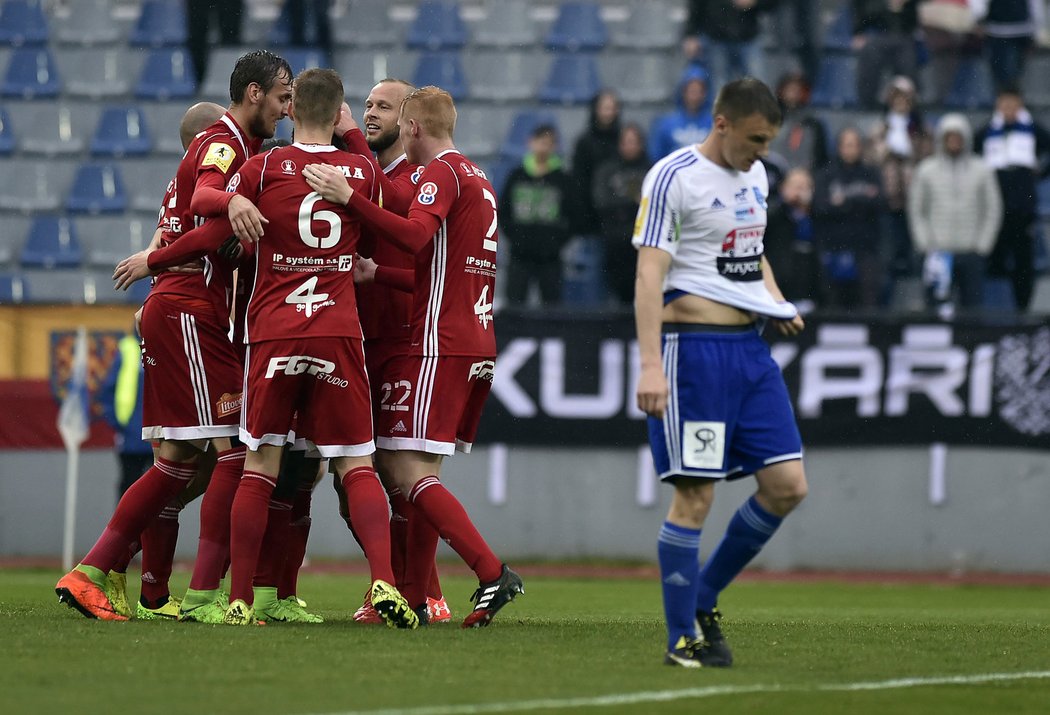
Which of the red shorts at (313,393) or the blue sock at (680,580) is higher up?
the red shorts at (313,393)

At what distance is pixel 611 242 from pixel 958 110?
15.8 ft

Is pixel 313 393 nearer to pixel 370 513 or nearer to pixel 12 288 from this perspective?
pixel 370 513

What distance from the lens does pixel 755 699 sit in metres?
5.06

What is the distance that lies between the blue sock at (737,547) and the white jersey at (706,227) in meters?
0.74

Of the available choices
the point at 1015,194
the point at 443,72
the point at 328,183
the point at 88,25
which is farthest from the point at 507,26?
the point at 328,183

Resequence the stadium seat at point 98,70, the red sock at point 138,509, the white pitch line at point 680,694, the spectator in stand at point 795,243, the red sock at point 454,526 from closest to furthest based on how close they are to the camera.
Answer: the white pitch line at point 680,694
the red sock at point 454,526
the red sock at point 138,509
the spectator in stand at point 795,243
the stadium seat at point 98,70

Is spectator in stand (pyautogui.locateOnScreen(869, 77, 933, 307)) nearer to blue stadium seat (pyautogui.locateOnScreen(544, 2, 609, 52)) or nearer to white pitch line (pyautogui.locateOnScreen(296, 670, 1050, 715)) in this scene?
blue stadium seat (pyautogui.locateOnScreen(544, 2, 609, 52))

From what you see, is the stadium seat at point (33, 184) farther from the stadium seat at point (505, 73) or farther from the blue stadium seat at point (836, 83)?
the blue stadium seat at point (836, 83)

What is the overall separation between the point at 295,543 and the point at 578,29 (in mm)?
11320

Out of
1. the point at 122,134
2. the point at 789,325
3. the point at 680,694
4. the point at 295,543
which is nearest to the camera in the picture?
the point at 680,694

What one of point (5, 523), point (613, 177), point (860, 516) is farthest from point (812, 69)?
point (5, 523)

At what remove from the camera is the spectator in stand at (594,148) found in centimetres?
1466

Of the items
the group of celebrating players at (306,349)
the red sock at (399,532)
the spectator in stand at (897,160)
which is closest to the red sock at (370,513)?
the group of celebrating players at (306,349)

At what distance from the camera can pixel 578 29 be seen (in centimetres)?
1792
